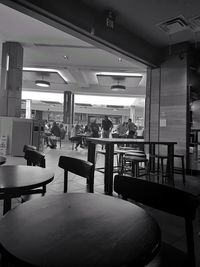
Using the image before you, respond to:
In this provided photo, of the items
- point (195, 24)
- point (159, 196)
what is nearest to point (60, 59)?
point (195, 24)

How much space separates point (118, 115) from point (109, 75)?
14037mm

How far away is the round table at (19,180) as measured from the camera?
133 cm

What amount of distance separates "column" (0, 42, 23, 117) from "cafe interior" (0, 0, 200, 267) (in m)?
0.03

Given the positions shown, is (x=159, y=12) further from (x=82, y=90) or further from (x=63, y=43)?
(x=82, y=90)

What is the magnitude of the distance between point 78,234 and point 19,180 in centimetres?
83

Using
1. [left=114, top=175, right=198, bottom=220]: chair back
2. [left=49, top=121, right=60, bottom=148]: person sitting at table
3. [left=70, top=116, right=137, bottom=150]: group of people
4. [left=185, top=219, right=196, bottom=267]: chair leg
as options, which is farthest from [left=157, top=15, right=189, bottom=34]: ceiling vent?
[left=49, top=121, right=60, bottom=148]: person sitting at table

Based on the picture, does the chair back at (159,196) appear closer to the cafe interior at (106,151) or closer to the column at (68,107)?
the cafe interior at (106,151)

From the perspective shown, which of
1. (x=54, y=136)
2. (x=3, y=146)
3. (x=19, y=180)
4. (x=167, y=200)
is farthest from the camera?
Result: (x=54, y=136)

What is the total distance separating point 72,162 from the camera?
185cm

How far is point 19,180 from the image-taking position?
4.80ft

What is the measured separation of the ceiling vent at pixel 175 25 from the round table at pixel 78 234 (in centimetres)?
432

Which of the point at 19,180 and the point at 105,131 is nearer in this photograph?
the point at 19,180

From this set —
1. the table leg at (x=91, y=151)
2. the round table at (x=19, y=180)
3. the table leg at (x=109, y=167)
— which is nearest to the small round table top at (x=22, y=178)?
the round table at (x=19, y=180)

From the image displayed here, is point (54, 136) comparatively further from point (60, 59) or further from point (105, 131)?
point (60, 59)
